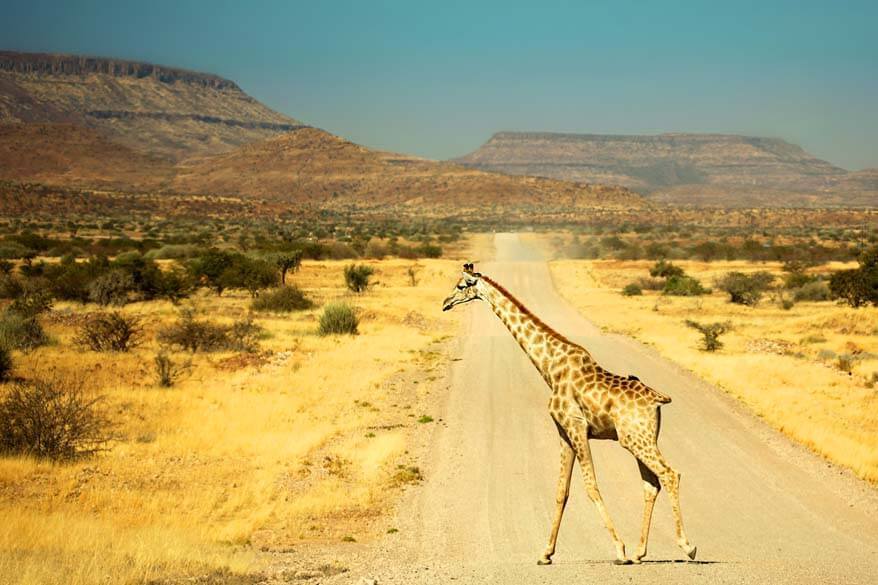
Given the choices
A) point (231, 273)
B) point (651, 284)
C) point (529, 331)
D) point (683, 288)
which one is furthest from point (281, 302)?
point (529, 331)

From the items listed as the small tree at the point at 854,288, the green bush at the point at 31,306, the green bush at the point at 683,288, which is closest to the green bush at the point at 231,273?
the green bush at the point at 31,306

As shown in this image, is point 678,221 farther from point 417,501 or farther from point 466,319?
point 417,501

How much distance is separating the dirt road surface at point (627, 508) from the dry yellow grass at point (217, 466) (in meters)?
1.16

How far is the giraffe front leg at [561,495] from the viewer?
9.52m

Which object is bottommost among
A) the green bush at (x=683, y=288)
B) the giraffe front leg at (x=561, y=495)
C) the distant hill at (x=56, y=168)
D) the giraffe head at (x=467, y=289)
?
the green bush at (x=683, y=288)

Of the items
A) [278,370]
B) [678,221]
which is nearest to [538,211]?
[678,221]

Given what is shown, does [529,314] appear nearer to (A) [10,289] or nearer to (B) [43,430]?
(B) [43,430]

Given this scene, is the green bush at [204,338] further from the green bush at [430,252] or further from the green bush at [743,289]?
the green bush at [430,252]

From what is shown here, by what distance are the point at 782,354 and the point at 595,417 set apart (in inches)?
881

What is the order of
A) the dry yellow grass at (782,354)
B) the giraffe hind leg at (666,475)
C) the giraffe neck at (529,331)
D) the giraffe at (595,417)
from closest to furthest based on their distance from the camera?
the giraffe hind leg at (666,475) → the giraffe at (595,417) → the giraffe neck at (529,331) → the dry yellow grass at (782,354)

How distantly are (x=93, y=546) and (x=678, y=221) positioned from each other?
154m

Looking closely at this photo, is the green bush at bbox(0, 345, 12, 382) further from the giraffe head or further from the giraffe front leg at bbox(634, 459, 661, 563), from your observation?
the giraffe front leg at bbox(634, 459, 661, 563)

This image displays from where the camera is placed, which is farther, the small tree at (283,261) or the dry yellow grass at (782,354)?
the small tree at (283,261)

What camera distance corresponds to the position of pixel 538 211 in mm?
173125
